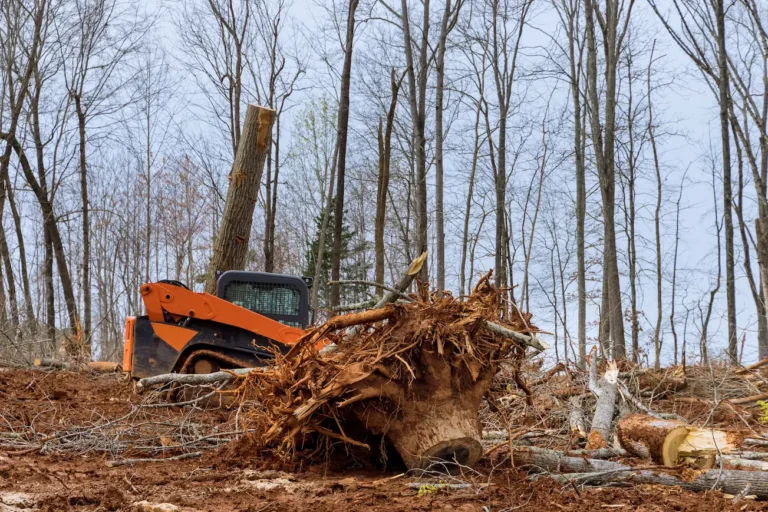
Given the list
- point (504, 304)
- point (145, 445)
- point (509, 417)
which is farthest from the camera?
point (509, 417)

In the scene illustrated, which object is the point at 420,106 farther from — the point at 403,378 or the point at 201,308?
the point at 403,378

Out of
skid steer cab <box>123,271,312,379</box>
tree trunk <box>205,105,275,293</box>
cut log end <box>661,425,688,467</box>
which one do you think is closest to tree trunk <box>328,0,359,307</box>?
tree trunk <box>205,105,275,293</box>

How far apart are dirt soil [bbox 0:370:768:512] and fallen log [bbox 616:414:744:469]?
828mm

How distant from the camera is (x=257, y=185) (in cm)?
1286

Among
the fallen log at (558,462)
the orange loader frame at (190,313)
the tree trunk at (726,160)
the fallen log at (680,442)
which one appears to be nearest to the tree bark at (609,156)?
the tree trunk at (726,160)

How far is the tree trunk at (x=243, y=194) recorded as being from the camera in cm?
1227

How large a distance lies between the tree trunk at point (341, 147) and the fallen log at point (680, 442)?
10.1 meters

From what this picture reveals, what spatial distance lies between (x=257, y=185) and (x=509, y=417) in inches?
287

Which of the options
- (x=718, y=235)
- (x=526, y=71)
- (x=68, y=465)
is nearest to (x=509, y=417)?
(x=68, y=465)

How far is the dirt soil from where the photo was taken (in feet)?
12.6

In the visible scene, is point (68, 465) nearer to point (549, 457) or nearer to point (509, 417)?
point (549, 457)

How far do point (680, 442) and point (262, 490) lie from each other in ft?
9.47

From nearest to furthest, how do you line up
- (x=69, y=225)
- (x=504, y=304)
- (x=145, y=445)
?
(x=504, y=304) < (x=145, y=445) < (x=69, y=225)

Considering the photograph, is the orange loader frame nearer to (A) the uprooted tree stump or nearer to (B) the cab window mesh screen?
(B) the cab window mesh screen
